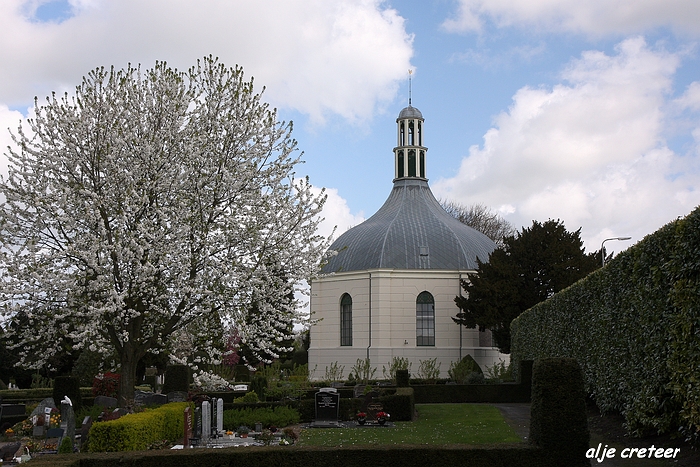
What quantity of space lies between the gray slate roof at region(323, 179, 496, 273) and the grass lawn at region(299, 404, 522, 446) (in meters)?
22.3

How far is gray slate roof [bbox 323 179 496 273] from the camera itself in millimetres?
46781

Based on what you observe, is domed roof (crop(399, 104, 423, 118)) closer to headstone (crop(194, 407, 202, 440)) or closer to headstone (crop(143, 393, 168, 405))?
headstone (crop(143, 393, 168, 405))

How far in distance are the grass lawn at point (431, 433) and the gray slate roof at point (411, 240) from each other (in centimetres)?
2229

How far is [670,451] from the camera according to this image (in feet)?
38.7

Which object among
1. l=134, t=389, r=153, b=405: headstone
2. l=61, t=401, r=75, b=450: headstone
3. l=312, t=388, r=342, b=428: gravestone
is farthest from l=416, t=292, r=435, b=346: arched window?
l=61, t=401, r=75, b=450: headstone

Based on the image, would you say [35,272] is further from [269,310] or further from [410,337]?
[410,337]

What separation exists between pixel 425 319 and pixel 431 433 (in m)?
27.1

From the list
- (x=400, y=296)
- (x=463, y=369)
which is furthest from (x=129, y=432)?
(x=400, y=296)

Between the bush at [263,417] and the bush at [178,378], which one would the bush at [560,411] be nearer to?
the bush at [263,417]

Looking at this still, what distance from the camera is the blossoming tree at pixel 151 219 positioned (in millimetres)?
18406

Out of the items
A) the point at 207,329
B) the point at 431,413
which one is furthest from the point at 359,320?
the point at 207,329

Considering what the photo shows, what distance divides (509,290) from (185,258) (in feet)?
83.4

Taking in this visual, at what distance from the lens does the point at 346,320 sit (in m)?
47.4

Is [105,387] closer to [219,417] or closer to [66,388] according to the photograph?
[66,388]
